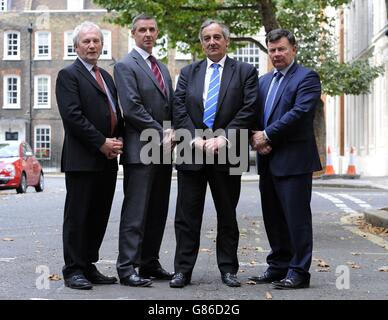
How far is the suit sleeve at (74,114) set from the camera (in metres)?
6.97

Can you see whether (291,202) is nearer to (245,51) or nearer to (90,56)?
(90,56)

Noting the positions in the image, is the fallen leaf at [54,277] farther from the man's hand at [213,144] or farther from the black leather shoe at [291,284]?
the black leather shoe at [291,284]

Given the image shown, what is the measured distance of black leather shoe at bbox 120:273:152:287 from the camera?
697 centimetres

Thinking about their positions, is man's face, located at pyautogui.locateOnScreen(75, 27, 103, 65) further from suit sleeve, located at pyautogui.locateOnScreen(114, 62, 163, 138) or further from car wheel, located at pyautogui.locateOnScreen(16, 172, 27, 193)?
car wheel, located at pyautogui.locateOnScreen(16, 172, 27, 193)

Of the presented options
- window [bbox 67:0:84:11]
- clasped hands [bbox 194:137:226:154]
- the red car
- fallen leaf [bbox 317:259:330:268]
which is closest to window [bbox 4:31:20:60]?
window [bbox 67:0:84:11]

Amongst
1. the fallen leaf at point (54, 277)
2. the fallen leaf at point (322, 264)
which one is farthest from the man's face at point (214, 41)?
the fallen leaf at point (322, 264)

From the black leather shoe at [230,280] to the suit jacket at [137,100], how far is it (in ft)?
3.89

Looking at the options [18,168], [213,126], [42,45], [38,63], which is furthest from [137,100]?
[42,45]

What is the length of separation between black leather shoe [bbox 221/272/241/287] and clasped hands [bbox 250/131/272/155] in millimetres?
1052

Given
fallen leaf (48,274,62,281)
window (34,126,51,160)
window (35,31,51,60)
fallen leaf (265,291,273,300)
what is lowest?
fallen leaf (265,291,273,300)

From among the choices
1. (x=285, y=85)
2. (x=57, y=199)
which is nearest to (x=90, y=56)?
(x=285, y=85)

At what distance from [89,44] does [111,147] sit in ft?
2.85

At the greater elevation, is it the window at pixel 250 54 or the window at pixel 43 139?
the window at pixel 250 54

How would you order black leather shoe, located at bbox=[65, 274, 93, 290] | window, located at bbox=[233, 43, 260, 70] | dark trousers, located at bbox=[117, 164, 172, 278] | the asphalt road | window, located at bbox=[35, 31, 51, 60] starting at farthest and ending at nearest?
window, located at bbox=[35, 31, 51, 60], window, located at bbox=[233, 43, 260, 70], dark trousers, located at bbox=[117, 164, 172, 278], black leather shoe, located at bbox=[65, 274, 93, 290], the asphalt road
